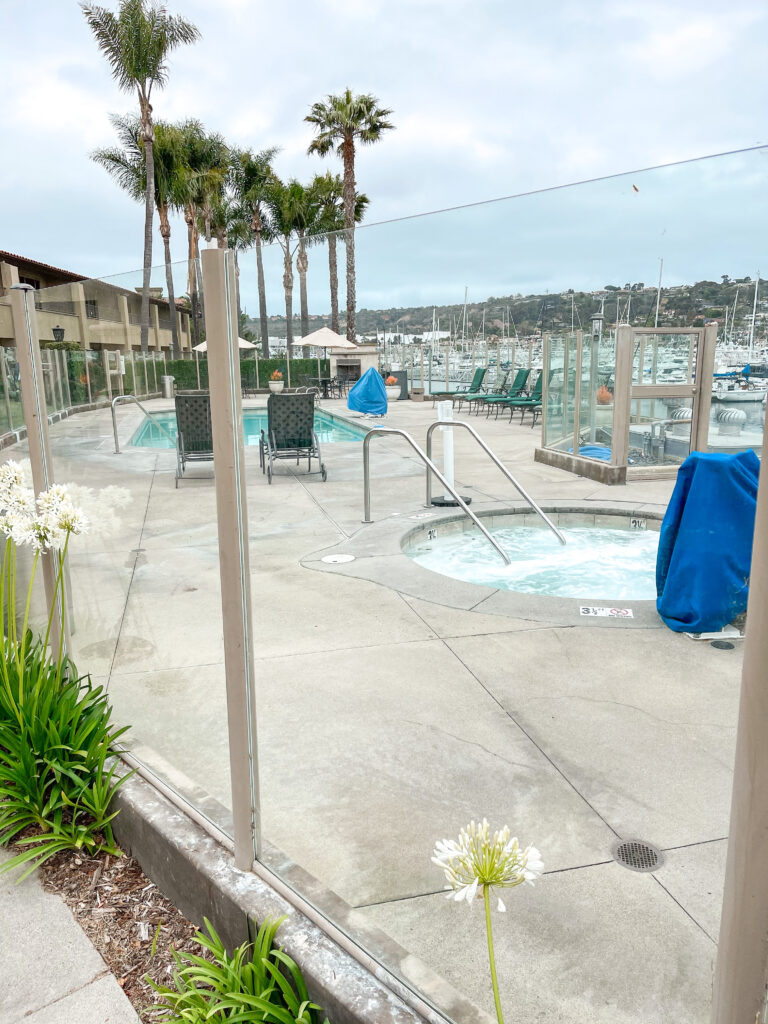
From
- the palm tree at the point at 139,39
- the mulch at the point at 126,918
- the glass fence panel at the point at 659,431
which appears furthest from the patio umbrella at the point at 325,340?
the palm tree at the point at 139,39

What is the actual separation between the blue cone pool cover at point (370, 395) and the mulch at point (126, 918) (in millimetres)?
7128

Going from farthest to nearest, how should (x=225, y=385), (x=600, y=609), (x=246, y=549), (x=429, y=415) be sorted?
(x=429, y=415) < (x=600, y=609) < (x=246, y=549) < (x=225, y=385)

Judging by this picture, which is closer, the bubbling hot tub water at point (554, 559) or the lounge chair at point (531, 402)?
the bubbling hot tub water at point (554, 559)

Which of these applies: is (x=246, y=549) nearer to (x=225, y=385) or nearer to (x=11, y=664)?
(x=225, y=385)

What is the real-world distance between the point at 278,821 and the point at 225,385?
1.18 m

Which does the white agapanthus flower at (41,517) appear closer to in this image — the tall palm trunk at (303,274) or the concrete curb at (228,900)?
the concrete curb at (228,900)

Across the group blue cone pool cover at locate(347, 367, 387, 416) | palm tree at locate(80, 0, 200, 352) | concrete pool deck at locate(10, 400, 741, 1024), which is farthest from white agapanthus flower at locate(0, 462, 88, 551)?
palm tree at locate(80, 0, 200, 352)

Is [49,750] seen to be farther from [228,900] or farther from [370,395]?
[370,395]

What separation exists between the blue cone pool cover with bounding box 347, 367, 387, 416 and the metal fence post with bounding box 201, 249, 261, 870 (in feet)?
23.9

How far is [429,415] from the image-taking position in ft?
34.6

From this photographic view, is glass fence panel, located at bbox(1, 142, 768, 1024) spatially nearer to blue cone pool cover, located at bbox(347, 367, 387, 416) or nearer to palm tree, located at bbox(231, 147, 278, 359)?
blue cone pool cover, located at bbox(347, 367, 387, 416)

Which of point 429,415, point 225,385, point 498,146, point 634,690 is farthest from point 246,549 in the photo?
point 429,415

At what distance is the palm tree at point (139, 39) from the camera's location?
2367 cm

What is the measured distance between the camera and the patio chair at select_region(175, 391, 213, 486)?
1.73 meters
